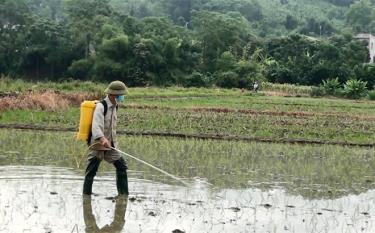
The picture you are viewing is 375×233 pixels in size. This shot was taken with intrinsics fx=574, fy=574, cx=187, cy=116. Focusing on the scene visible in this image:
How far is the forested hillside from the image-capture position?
47406 millimetres

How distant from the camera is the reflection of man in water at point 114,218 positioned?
20.9 feet

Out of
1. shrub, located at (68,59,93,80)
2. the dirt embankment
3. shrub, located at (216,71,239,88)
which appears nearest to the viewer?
the dirt embankment

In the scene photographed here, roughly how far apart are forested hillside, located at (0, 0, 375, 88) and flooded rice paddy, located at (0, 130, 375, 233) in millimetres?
34356

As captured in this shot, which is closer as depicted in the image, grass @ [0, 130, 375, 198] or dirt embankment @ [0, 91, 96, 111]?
grass @ [0, 130, 375, 198]

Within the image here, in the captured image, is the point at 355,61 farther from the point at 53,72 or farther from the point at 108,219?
the point at 108,219

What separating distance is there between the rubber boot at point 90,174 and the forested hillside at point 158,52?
38.2m

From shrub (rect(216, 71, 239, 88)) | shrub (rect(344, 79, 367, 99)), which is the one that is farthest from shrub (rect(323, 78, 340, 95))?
shrub (rect(216, 71, 239, 88))

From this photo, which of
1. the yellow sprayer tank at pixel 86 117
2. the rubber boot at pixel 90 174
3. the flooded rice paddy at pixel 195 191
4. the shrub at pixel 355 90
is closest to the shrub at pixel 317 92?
the shrub at pixel 355 90

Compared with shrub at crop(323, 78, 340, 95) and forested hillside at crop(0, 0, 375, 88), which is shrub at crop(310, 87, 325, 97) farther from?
forested hillside at crop(0, 0, 375, 88)

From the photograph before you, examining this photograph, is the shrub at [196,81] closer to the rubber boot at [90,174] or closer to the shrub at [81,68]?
the shrub at [81,68]

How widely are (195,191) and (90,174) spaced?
158cm

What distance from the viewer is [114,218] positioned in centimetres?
686

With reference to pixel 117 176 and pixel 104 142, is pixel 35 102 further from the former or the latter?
pixel 104 142

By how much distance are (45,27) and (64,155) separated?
4412cm
